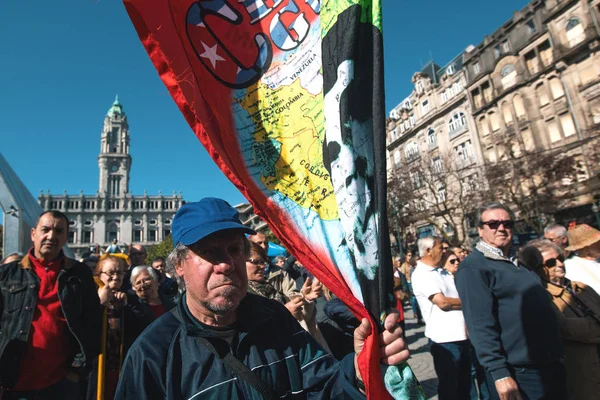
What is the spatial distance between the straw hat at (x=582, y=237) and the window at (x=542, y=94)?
27.1 m

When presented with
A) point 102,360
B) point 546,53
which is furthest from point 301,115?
point 546,53

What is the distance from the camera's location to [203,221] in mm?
1698

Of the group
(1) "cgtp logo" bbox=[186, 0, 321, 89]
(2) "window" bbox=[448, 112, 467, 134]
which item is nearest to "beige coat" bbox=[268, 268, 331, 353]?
(1) "cgtp logo" bbox=[186, 0, 321, 89]

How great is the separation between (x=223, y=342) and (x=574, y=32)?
3192cm

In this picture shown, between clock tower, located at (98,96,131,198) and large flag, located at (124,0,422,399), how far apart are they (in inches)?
4572

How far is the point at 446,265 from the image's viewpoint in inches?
197

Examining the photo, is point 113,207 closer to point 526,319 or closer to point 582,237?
point 582,237

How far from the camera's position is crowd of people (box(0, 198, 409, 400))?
4.74ft

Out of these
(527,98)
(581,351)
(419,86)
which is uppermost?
(419,86)

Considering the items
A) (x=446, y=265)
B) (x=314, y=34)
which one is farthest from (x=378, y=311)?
(x=446, y=265)

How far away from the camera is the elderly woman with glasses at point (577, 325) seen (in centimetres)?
296

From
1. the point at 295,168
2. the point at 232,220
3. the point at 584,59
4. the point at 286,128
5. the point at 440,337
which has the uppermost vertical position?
Answer: the point at 584,59

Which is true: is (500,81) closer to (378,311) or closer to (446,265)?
(446,265)

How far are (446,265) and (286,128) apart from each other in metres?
4.02
